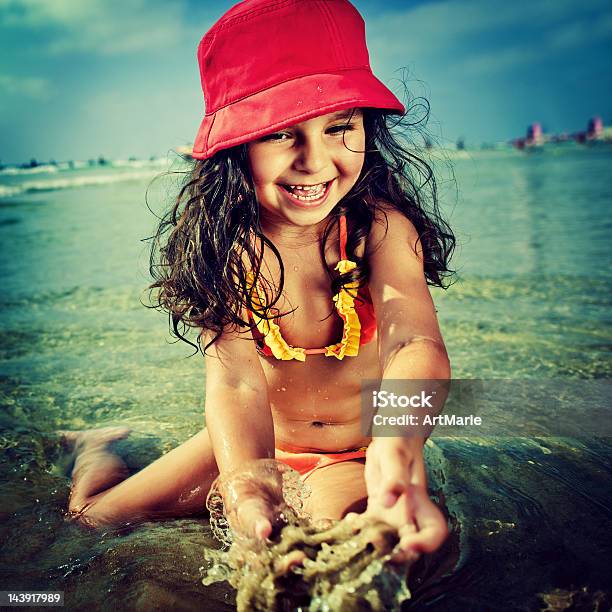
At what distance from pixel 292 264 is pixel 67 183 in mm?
19437

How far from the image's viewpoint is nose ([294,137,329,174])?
191 cm

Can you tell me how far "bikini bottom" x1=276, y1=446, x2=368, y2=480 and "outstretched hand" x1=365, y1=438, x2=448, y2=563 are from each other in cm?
76

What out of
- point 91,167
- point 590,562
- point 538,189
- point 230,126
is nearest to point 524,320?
point 590,562

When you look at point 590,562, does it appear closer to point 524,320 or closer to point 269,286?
point 269,286

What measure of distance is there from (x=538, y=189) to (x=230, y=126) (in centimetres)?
986

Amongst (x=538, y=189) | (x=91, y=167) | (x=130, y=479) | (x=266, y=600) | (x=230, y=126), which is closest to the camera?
(x=266, y=600)

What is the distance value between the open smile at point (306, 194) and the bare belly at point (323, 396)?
0.54m

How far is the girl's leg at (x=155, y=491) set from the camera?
226 centimetres

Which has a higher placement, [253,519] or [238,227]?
[238,227]

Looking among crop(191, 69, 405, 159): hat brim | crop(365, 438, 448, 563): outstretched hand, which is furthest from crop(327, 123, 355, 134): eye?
crop(365, 438, 448, 563): outstretched hand

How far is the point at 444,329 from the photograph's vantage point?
13.0 feet

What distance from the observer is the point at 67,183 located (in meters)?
19.9

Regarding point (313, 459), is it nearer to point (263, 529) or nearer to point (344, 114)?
point (263, 529)

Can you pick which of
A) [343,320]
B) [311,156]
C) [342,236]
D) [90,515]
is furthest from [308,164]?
[90,515]
